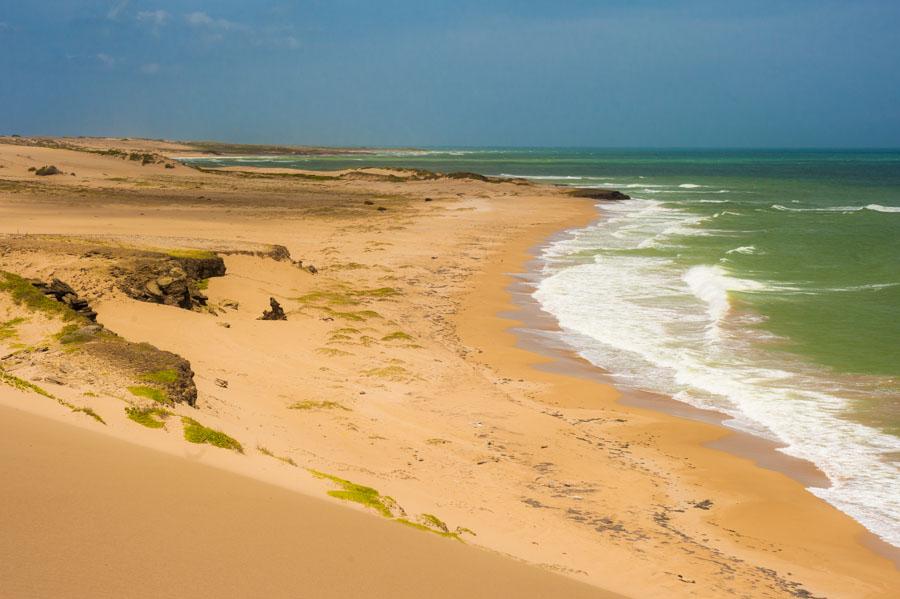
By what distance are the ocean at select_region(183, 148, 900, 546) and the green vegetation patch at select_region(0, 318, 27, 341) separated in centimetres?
934

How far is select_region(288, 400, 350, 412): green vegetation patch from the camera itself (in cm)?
1070

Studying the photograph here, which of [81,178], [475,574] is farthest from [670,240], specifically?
[81,178]

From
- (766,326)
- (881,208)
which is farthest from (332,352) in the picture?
(881,208)

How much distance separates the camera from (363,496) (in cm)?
684

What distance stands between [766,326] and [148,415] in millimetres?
14919

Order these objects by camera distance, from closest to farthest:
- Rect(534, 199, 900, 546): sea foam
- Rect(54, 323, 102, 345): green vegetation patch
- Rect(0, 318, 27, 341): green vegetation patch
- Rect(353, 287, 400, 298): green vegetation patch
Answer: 1. Rect(54, 323, 102, 345): green vegetation patch
2. Rect(0, 318, 27, 341): green vegetation patch
3. Rect(534, 199, 900, 546): sea foam
4. Rect(353, 287, 400, 298): green vegetation patch

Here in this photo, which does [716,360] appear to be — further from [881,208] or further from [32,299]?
[881,208]

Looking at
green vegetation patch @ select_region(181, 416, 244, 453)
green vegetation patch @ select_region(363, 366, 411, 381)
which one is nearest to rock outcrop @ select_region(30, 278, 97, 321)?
green vegetation patch @ select_region(363, 366, 411, 381)

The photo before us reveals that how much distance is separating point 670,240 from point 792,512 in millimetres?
26935

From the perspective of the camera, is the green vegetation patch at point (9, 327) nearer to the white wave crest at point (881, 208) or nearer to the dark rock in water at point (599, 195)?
the white wave crest at point (881, 208)

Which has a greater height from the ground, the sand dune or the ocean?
the sand dune

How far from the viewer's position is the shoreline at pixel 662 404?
10438mm

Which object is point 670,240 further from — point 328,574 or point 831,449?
point 328,574

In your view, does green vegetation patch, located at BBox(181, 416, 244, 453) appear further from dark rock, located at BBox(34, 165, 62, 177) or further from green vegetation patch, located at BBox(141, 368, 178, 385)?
dark rock, located at BBox(34, 165, 62, 177)
